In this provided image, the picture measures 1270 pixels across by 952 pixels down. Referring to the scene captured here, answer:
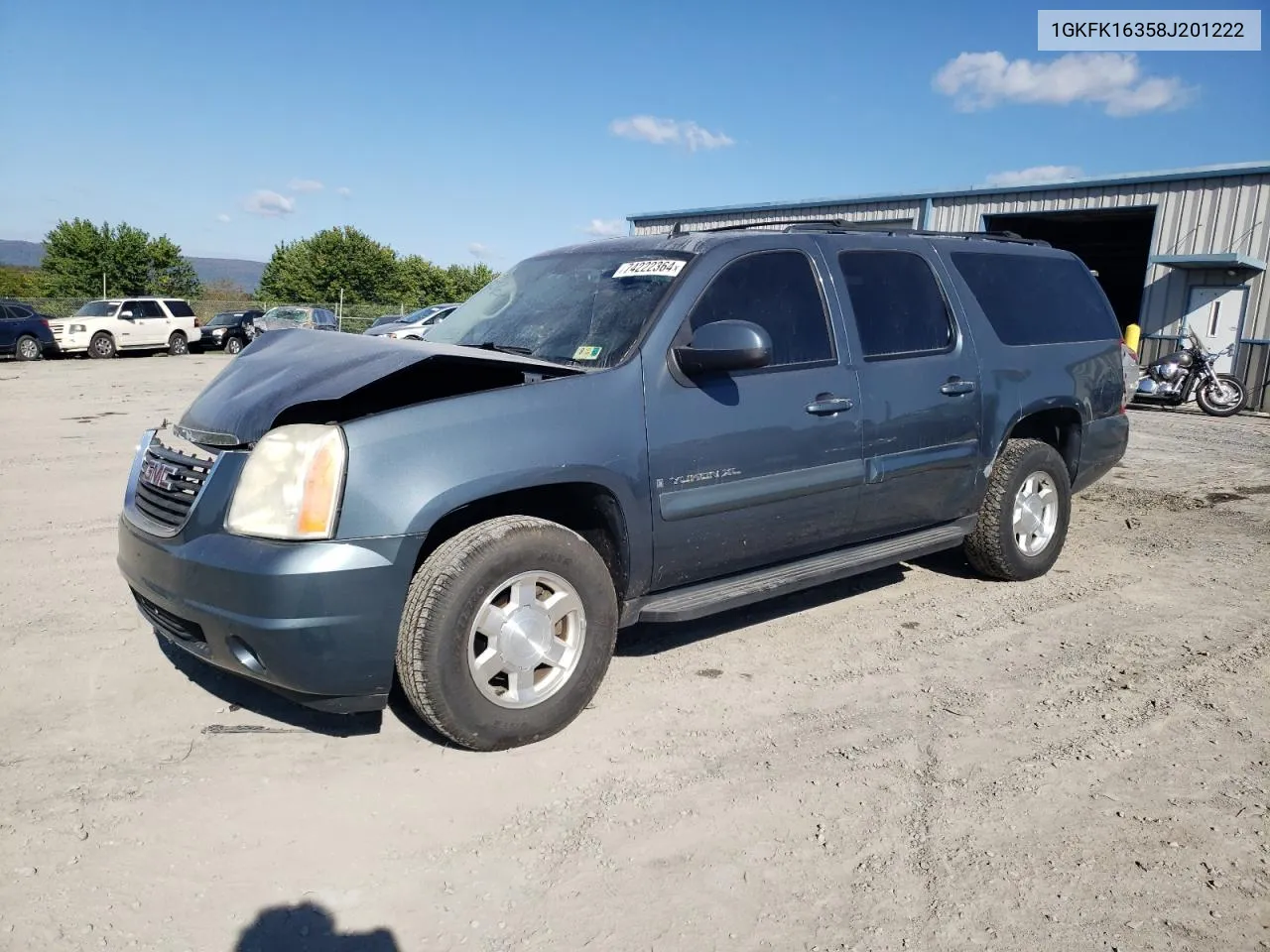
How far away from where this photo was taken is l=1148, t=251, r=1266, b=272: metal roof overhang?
1612 cm

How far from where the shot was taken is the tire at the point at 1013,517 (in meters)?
Answer: 5.04

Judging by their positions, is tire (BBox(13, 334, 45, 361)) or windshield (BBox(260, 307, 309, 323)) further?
windshield (BBox(260, 307, 309, 323))

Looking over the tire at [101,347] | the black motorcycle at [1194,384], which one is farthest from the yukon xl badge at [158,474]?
the tire at [101,347]

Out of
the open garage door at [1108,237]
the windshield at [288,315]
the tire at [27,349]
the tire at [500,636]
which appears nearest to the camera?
the tire at [500,636]

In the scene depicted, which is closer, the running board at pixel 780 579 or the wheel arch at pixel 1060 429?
the running board at pixel 780 579

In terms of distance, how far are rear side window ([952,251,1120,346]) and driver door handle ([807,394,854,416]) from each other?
56.4 inches

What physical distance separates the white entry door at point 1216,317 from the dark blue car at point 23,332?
26986 mm

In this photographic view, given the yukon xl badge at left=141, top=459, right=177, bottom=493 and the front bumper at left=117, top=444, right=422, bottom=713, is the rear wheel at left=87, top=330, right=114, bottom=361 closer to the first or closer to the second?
the yukon xl badge at left=141, top=459, right=177, bottom=493

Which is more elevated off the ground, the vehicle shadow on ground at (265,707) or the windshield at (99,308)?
the windshield at (99,308)

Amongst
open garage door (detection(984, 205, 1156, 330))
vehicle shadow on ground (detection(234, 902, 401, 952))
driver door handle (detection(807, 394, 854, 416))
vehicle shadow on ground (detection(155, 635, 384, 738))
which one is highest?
open garage door (detection(984, 205, 1156, 330))

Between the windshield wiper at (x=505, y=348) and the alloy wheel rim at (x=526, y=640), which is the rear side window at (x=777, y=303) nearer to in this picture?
the windshield wiper at (x=505, y=348)

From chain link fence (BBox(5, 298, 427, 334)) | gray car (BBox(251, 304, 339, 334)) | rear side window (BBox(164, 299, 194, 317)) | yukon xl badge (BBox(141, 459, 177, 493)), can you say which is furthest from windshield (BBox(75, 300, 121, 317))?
yukon xl badge (BBox(141, 459, 177, 493))

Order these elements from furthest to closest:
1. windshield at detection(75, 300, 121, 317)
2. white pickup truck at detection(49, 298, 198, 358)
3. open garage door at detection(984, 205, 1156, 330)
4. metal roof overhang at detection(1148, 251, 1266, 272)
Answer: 1. windshield at detection(75, 300, 121, 317)
2. white pickup truck at detection(49, 298, 198, 358)
3. open garage door at detection(984, 205, 1156, 330)
4. metal roof overhang at detection(1148, 251, 1266, 272)

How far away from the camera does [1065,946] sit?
7.61ft
